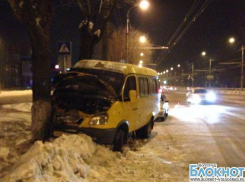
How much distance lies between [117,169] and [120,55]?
101 feet

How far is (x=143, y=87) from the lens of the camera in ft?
31.4

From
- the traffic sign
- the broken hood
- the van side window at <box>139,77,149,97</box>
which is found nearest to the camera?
the broken hood

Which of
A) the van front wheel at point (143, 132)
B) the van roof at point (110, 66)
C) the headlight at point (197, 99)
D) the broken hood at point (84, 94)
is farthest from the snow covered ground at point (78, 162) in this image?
the headlight at point (197, 99)

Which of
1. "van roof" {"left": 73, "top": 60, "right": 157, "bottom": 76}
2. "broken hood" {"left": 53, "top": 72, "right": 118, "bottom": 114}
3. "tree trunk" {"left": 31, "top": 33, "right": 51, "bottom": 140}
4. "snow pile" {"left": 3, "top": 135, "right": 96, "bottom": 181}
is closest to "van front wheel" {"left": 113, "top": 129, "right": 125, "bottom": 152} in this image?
"broken hood" {"left": 53, "top": 72, "right": 118, "bottom": 114}

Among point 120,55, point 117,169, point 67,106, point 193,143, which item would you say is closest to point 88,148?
point 117,169

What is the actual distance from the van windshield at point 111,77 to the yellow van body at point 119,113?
0.24 feet

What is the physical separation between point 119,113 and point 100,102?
1.73 feet

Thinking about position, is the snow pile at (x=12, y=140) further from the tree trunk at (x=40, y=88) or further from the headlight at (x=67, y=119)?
the headlight at (x=67, y=119)

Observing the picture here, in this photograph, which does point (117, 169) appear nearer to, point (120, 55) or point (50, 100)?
point (50, 100)

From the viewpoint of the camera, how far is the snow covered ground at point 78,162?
181 inches

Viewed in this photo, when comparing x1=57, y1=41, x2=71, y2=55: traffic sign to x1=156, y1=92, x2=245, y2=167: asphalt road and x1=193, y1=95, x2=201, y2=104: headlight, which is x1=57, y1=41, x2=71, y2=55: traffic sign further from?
x1=193, y1=95, x2=201, y2=104: headlight

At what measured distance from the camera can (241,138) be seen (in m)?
10.1

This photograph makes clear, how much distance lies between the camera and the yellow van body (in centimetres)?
708

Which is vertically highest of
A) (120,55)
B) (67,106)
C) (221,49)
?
(221,49)
